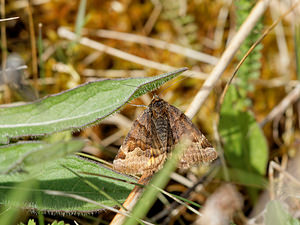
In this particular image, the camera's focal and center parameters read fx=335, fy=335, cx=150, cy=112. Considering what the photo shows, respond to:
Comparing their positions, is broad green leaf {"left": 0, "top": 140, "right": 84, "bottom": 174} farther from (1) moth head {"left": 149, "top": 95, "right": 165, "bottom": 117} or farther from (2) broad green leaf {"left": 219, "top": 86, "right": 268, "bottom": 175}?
(2) broad green leaf {"left": 219, "top": 86, "right": 268, "bottom": 175}

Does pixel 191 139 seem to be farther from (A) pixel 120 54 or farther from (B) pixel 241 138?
(A) pixel 120 54

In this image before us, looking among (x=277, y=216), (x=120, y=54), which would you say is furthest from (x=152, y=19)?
(x=277, y=216)

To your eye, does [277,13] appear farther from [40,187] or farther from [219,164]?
[40,187]

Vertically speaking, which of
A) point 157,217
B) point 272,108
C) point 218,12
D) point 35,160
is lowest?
point 157,217

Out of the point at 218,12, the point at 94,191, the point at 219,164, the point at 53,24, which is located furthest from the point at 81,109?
the point at 218,12

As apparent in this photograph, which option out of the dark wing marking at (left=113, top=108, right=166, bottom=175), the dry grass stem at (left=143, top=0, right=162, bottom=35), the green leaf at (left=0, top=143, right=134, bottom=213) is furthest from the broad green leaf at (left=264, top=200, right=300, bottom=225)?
the dry grass stem at (left=143, top=0, right=162, bottom=35)
